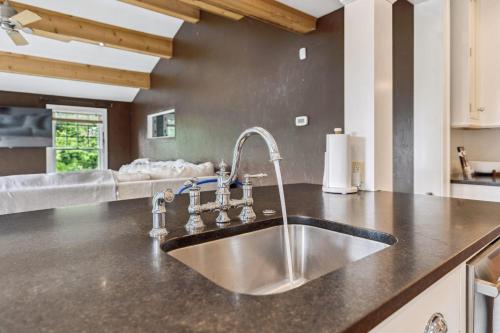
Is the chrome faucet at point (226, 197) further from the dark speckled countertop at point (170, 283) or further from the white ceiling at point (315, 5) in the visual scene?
the white ceiling at point (315, 5)

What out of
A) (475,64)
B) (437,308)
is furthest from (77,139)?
(437,308)

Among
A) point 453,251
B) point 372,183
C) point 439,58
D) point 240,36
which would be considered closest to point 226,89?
point 240,36

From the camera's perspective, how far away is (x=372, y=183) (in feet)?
5.62

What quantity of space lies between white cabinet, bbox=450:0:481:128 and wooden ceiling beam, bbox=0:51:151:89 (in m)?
4.89

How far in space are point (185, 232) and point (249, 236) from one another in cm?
21

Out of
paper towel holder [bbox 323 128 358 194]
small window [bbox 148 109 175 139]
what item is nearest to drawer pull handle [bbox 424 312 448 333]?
paper towel holder [bbox 323 128 358 194]

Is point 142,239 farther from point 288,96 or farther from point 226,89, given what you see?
point 226,89

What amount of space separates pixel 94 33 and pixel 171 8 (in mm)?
1102

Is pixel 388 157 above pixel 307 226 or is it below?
above

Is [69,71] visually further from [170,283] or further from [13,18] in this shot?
[170,283]

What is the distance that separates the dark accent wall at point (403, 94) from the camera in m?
2.47

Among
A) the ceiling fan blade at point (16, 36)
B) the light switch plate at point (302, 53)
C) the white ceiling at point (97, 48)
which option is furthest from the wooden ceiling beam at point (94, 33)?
the light switch plate at point (302, 53)

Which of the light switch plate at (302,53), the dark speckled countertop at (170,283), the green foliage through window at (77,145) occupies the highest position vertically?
the light switch plate at (302,53)

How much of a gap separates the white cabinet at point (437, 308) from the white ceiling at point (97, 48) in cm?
238
